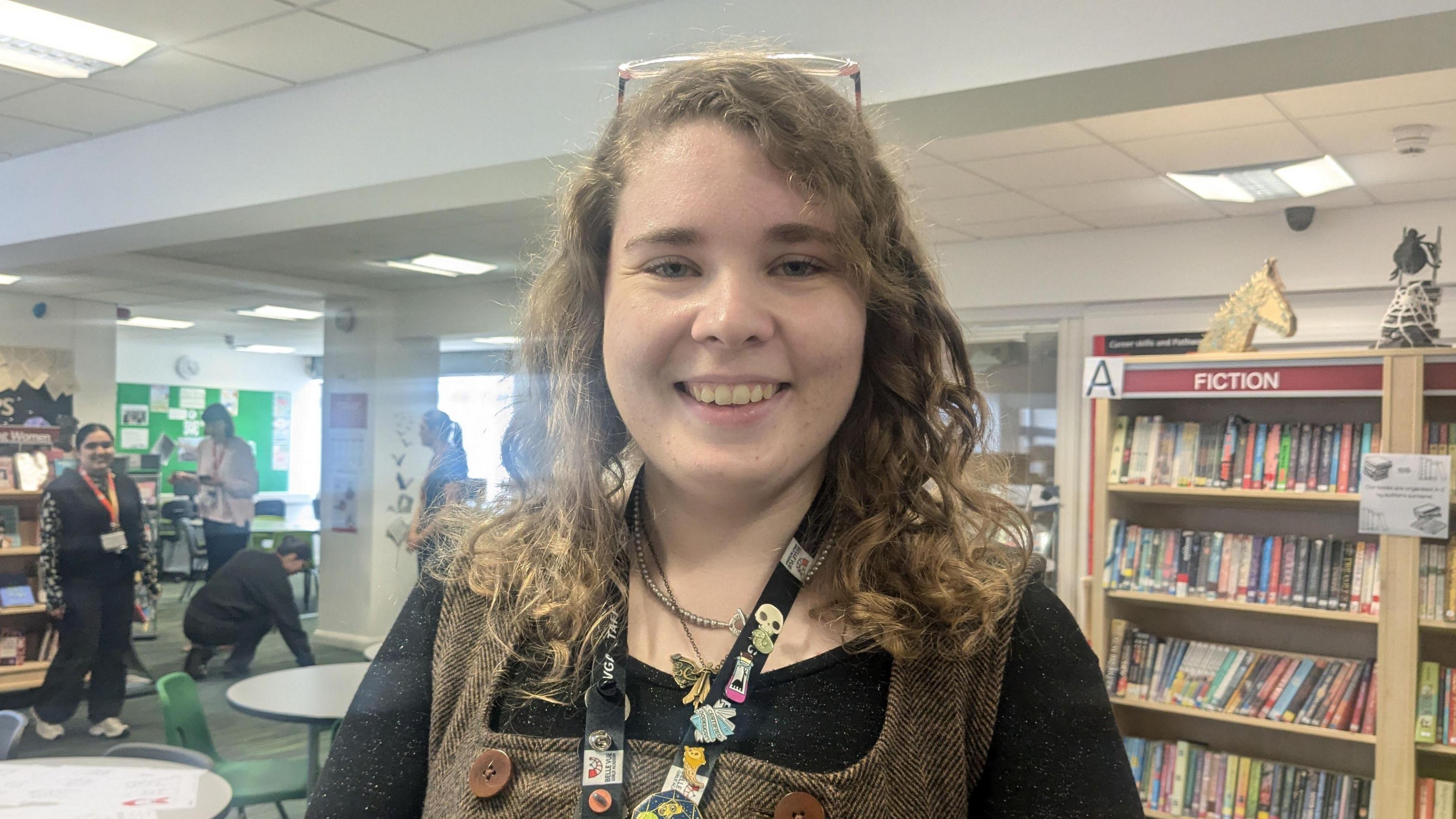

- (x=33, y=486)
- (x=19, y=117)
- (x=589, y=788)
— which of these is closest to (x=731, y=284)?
(x=589, y=788)

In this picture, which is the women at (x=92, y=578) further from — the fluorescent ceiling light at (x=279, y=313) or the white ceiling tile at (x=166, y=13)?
the white ceiling tile at (x=166, y=13)

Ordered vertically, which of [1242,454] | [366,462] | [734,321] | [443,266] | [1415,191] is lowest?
[366,462]

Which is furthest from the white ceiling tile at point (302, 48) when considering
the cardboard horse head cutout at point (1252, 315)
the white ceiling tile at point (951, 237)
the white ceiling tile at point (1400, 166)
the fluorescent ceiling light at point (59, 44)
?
the white ceiling tile at point (1400, 166)

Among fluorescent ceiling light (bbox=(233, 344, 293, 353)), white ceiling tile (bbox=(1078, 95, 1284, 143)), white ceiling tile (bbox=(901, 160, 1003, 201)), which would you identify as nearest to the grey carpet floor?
fluorescent ceiling light (bbox=(233, 344, 293, 353))

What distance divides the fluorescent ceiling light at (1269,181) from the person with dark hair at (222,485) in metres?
3.77

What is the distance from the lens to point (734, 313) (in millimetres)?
695

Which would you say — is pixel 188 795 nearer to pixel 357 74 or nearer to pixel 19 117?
pixel 357 74

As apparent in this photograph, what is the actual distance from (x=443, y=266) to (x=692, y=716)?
125 inches

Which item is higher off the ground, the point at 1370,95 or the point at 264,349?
the point at 1370,95

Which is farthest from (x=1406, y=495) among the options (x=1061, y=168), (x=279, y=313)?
(x=279, y=313)

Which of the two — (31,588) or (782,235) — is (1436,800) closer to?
(782,235)

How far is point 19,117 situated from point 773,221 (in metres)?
3.85

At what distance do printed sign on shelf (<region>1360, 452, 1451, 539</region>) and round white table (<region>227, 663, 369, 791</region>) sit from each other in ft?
10.5

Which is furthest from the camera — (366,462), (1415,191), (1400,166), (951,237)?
(951,237)
